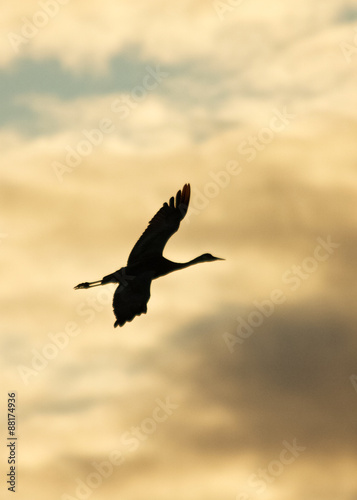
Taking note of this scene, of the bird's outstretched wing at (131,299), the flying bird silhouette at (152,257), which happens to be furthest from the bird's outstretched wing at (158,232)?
the bird's outstretched wing at (131,299)

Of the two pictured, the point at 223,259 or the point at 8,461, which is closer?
the point at 223,259

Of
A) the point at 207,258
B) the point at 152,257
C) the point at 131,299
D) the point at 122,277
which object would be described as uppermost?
the point at 207,258

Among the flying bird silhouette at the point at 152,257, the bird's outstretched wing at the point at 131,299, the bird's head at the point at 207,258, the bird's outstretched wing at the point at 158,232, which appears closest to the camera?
the bird's outstretched wing at the point at 131,299

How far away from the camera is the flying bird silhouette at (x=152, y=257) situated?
5189cm

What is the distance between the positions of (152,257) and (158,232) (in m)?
0.87

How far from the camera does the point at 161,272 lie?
53406 mm

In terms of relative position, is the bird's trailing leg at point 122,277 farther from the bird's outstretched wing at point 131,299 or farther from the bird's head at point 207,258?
the bird's head at point 207,258

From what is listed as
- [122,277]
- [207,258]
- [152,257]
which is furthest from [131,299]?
[207,258]

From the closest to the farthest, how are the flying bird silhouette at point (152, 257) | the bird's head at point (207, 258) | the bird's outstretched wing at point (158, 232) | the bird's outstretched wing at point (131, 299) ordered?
the bird's outstretched wing at point (131, 299)
the flying bird silhouette at point (152, 257)
the bird's outstretched wing at point (158, 232)
the bird's head at point (207, 258)

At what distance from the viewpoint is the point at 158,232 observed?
53656 mm

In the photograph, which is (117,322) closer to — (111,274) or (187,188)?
(111,274)

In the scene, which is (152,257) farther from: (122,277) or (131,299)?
(131,299)

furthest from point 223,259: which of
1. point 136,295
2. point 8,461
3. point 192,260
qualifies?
point 8,461

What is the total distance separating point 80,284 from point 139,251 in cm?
300
